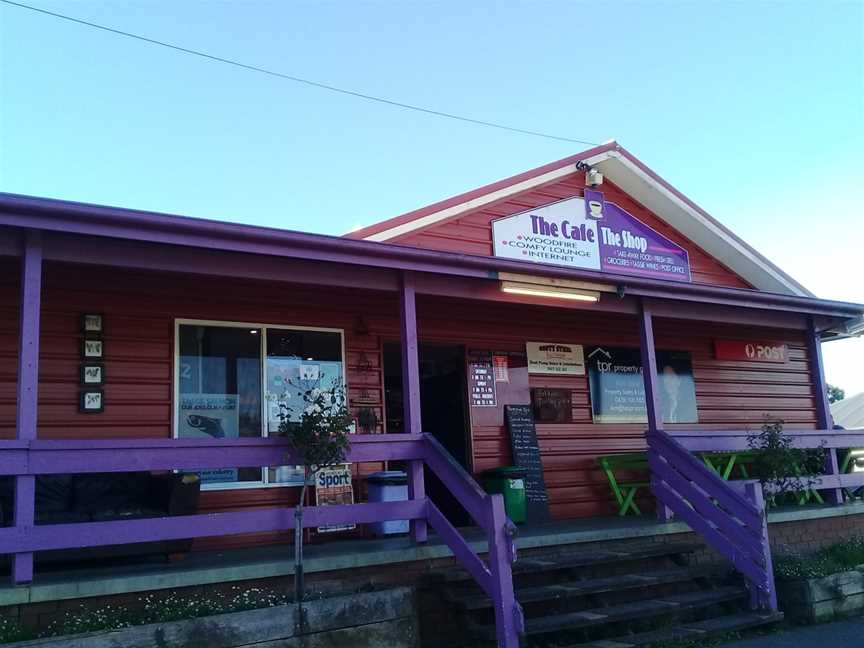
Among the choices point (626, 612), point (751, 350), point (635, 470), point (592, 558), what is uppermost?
point (751, 350)

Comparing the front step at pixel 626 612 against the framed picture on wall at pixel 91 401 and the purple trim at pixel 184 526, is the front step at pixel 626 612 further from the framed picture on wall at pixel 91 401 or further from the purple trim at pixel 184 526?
the framed picture on wall at pixel 91 401

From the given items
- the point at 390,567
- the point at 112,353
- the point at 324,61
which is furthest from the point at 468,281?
the point at 324,61

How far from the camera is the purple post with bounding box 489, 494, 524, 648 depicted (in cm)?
590

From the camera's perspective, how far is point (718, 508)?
8.03m

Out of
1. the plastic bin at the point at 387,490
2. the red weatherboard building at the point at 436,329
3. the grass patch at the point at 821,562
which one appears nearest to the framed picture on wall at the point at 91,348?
the red weatherboard building at the point at 436,329

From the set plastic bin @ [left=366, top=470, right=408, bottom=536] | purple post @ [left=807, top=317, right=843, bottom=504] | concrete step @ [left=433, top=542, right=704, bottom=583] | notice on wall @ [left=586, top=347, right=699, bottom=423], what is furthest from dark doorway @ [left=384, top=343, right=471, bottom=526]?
purple post @ [left=807, top=317, right=843, bottom=504]

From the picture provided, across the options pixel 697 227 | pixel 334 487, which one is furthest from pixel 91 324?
pixel 697 227

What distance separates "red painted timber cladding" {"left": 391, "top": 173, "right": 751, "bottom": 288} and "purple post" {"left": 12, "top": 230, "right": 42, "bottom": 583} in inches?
173

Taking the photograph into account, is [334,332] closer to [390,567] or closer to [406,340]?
[406,340]

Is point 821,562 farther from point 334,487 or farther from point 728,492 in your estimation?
point 334,487

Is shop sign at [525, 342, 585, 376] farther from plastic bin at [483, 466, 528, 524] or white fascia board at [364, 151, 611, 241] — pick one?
white fascia board at [364, 151, 611, 241]

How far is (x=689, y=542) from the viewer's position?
8.69 metres

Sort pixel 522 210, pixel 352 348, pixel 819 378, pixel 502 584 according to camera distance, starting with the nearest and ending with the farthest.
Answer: pixel 502 584 < pixel 352 348 < pixel 522 210 < pixel 819 378

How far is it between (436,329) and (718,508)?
148 inches
